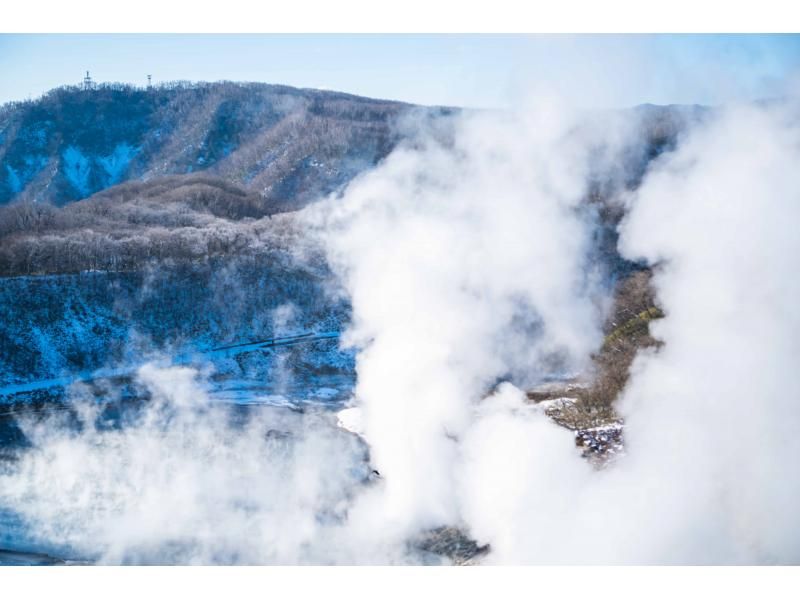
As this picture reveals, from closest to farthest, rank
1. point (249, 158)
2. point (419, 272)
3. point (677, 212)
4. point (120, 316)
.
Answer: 1. point (677, 212)
2. point (419, 272)
3. point (120, 316)
4. point (249, 158)

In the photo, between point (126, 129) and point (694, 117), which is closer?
point (694, 117)

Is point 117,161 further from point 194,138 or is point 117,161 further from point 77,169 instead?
point 194,138

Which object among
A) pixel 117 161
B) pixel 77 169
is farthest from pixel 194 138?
pixel 77 169

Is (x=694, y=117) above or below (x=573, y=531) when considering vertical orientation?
above

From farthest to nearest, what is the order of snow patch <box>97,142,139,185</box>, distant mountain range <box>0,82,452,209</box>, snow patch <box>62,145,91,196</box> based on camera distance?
1. snow patch <box>97,142,139,185</box>
2. snow patch <box>62,145,91,196</box>
3. distant mountain range <box>0,82,452,209</box>

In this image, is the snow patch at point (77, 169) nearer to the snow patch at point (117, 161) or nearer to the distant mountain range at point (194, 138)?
the distant mountain range at point (194, 138)

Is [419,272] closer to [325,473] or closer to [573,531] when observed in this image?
[325,473]

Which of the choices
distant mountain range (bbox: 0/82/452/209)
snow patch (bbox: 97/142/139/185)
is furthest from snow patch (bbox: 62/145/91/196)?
snow patch (bbox: 97/142/139/185)

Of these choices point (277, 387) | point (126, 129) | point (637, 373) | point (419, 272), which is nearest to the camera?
point (637, 373)

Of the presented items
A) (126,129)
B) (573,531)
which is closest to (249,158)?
(126,129)

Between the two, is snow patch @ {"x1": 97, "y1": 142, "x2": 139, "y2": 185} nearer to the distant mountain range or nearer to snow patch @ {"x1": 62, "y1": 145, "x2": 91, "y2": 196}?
the distant mountain range

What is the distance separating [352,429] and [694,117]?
10541 mm

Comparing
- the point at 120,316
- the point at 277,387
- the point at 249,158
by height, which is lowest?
the point at 277,387

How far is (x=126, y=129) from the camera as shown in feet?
200
